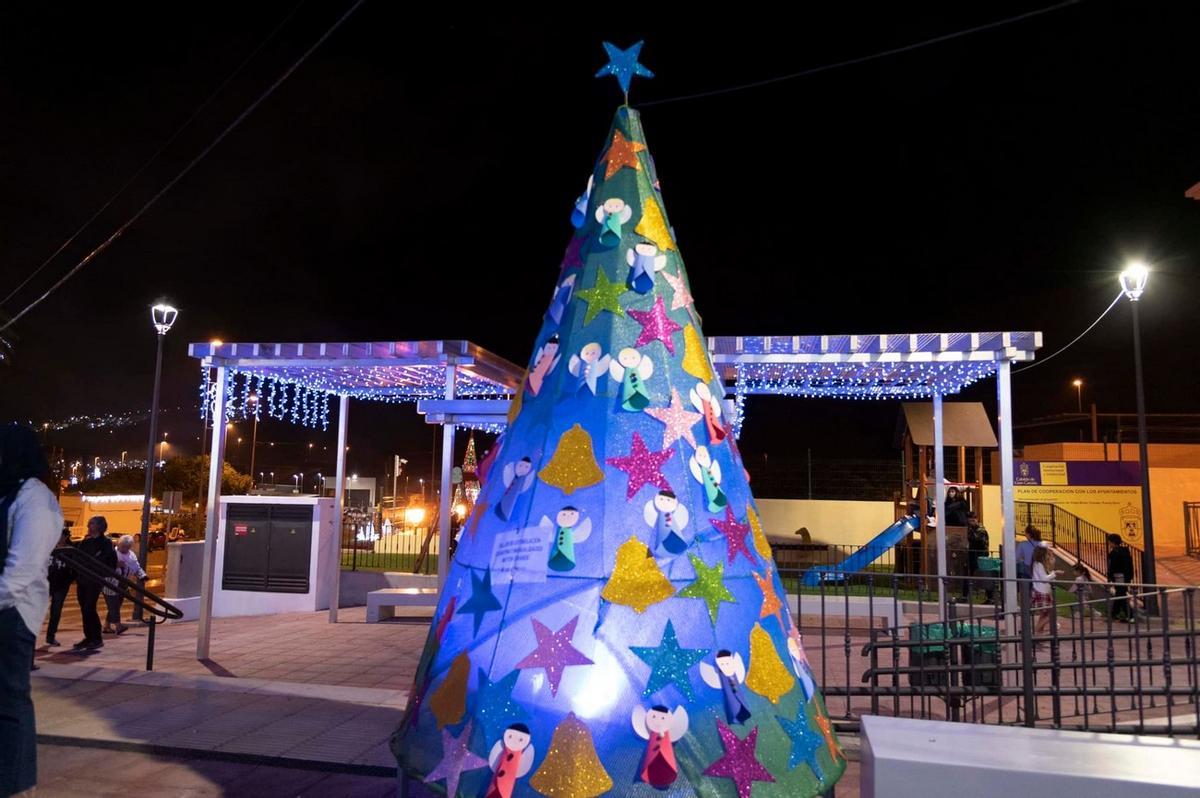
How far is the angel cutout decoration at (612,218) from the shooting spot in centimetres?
389

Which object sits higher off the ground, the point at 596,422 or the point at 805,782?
the point at 596,422

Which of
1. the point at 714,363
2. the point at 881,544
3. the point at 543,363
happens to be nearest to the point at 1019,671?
the point at 714,363

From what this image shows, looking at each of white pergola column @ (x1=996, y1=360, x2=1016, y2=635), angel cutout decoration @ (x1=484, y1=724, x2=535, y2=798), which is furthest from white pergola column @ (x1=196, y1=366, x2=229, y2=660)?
white pergola column @ (x1=996, y1=360, x2=1016, y2=635)

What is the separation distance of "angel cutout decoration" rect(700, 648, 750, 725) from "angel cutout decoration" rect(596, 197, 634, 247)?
2022mm

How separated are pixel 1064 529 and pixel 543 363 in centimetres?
1913

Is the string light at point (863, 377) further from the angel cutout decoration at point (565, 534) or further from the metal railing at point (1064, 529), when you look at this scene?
the metal railing at point (1064, 529)

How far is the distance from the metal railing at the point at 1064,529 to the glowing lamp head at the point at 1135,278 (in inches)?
259

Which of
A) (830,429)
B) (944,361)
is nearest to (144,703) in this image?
(944,361)

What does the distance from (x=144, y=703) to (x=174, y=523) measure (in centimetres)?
3094

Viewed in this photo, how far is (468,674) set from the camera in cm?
324

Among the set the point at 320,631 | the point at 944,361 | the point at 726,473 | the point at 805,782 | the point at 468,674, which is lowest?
the point at 320,631

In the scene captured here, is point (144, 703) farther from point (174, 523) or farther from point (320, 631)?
point (174, 523)

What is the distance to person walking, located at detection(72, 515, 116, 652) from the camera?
Answer: 362 inches

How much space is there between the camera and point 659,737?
2.96 meters
